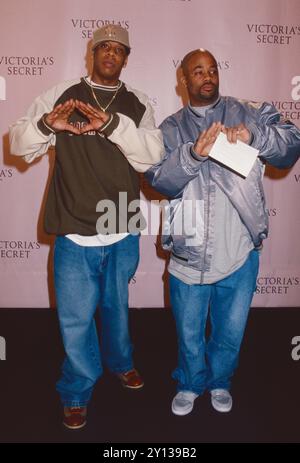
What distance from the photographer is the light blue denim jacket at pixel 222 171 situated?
1749 mm

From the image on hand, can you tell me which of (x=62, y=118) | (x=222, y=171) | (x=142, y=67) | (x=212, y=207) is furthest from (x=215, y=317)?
(x=142, y=67)

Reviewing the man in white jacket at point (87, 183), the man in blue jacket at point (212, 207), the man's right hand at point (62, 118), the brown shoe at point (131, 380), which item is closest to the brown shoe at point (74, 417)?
the man in white jacket at point (87, 183)

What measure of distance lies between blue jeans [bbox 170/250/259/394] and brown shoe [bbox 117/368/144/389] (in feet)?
1.07

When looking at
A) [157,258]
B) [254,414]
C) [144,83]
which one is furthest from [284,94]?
[254,414]

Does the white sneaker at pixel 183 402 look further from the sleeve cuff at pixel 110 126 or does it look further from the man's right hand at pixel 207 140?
the sleeve cuff at pixel 110 126

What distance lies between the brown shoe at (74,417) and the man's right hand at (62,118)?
1228 millimetres

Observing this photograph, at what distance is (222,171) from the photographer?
181 centimetres

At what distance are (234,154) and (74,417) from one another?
1.34m

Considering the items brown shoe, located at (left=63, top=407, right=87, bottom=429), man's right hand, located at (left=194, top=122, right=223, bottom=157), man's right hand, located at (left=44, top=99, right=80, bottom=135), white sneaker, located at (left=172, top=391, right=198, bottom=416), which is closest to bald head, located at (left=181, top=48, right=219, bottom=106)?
man's right hand, located at (left=194, top=122, right=223, bottom=157)

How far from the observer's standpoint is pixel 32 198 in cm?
324

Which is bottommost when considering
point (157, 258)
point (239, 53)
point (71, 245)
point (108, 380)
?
point (108, 380)

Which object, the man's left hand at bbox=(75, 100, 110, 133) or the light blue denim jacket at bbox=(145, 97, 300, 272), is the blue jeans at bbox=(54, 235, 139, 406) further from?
the man's left hand at bbox=(75, 100, 110, 133)

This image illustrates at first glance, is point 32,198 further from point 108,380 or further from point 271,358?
point 271,358

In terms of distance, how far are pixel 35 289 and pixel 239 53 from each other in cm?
235
